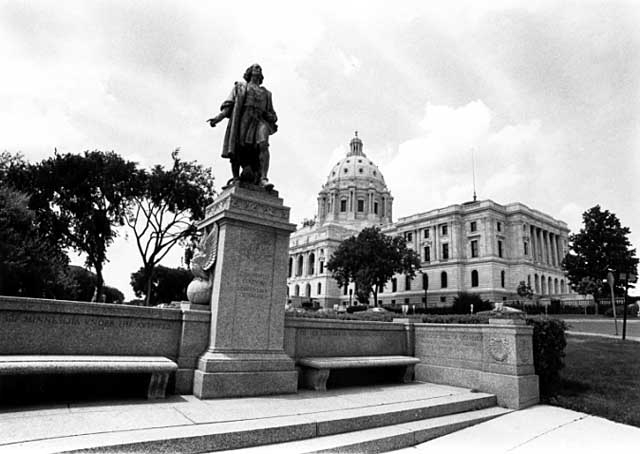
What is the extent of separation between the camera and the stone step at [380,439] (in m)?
4.86

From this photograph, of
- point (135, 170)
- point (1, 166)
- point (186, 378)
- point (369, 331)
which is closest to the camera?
point (186, 378)

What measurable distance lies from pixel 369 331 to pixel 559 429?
14.2 feet

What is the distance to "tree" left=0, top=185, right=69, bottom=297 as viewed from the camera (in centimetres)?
2258

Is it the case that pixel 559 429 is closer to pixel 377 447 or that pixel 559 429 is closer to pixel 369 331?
pixel 377 447

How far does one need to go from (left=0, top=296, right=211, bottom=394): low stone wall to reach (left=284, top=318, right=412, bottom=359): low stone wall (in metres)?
1.91

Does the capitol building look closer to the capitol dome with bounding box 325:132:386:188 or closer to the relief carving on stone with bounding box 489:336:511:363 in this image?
the capitol dome with bounding box 325:132:386:188

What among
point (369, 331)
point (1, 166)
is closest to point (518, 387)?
point (369, 331)

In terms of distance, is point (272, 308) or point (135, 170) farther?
point (135, 170)

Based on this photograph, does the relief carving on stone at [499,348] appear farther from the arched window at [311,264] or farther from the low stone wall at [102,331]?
the arched window at [311,264]

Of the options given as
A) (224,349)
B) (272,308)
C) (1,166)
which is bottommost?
(224,349)

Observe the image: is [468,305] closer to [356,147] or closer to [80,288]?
[80,288]

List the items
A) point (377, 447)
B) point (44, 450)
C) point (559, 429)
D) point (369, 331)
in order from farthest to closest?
point (369, 331)
point (559, 429)
point (377, 447)
point (44, 450)

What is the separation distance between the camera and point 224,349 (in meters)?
7.31

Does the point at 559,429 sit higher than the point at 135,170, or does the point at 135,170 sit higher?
the point at 135,170
